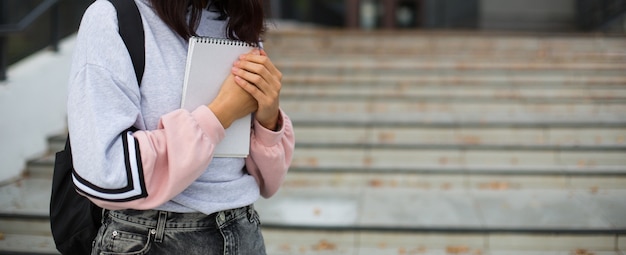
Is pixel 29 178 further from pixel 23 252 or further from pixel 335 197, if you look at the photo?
pixel 335 197

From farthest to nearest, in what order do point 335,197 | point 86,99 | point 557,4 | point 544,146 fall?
point 557,4 < point 544,146 < point 335,197 < point 86,99

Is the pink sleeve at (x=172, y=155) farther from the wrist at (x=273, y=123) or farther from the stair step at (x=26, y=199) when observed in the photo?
the stair step at (x=26, y=199)

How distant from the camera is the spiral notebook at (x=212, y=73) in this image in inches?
48.6

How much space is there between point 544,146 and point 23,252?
14.0 ft

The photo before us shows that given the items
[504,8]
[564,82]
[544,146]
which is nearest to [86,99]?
[544,146]

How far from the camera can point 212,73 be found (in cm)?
126

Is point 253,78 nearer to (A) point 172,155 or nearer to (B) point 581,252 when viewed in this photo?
(A) point 172,155

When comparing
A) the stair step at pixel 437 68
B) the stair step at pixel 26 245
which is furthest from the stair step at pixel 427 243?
the stair step at pixel 437 68

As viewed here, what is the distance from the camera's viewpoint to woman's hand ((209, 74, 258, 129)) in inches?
48.8

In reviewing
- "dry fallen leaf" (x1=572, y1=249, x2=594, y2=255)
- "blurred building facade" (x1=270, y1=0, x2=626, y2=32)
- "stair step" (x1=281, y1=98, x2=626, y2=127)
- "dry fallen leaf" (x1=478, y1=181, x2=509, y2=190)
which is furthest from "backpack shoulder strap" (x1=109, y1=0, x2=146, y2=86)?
"blurred building facade" (x1=270, y1=0, x2=626, y2=32)

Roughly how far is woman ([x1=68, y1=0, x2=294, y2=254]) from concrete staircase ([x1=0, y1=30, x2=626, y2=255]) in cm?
270

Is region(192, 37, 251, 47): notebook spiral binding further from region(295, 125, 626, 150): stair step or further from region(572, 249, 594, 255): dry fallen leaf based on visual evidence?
region(295, 125, 626, 150): stair step

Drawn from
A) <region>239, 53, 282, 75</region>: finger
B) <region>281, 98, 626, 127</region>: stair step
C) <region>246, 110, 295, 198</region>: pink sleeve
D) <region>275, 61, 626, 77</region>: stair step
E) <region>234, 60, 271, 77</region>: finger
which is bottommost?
<region>281, 98, 626, 127</region>: stair step

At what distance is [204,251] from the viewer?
4.34 ft
